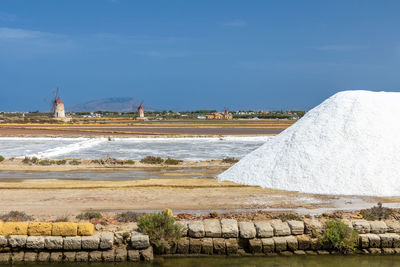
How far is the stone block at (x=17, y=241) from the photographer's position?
543cm

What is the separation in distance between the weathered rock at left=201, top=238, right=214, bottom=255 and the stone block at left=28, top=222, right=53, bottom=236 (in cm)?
215

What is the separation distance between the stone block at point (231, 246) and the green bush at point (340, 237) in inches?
48.1

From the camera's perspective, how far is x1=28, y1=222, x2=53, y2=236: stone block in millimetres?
5512

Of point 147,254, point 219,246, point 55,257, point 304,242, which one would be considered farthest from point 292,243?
point 55,257

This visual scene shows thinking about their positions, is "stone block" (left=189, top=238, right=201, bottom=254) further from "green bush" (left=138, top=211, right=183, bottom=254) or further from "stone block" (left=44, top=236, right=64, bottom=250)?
"stone block" (left=44, top=236, right=64, bottom=250)

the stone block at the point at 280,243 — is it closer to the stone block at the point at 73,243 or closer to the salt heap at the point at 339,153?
the stone block at the point at 73,243

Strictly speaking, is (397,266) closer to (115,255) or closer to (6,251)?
(115,255)

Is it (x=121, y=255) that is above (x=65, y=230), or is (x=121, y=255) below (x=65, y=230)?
below

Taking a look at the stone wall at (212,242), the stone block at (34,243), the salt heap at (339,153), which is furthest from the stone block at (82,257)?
the salt heap at (339,153)

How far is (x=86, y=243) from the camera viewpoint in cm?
546

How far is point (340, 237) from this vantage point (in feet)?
18.9

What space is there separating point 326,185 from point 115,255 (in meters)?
5.11

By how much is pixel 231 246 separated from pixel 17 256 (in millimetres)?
2961

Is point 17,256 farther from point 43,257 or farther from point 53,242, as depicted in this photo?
point 53,242
